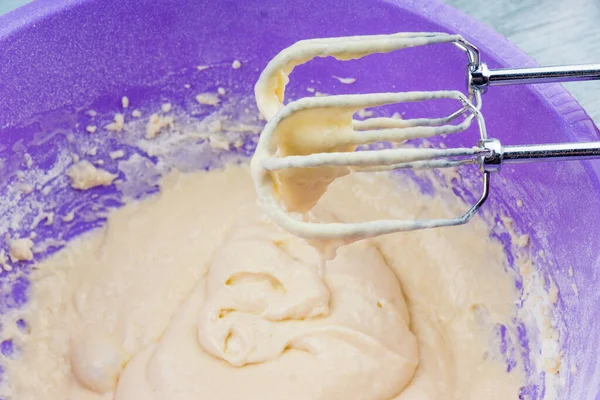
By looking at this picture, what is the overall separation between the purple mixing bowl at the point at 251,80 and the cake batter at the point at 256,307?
0.08 m

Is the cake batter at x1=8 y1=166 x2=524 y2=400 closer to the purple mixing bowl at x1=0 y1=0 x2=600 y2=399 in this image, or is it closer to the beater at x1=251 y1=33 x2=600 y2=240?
the purple mixing bowl at x1=0 y1=0 x2=600 y2=399

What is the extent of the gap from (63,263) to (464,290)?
0.79 m

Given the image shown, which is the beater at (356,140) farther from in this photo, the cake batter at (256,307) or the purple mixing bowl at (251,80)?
the cake batter at (256,307)

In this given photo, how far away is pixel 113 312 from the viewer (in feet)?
4.04

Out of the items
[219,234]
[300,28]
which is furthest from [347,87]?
[219,234]

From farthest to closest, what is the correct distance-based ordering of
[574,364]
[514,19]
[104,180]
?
1. [514,19]
2. [104,180]
3. [574,364]

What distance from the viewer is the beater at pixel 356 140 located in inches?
27.6

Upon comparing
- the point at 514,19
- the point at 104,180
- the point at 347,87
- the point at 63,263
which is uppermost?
the point at 514,19

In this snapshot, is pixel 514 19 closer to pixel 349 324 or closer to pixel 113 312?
pixel 349 324

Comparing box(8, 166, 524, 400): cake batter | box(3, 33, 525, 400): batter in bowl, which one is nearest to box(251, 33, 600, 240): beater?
box(3, 33, 525, 400): batter in bowl

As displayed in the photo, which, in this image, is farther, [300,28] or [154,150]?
[154,150]

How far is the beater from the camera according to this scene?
702 mm

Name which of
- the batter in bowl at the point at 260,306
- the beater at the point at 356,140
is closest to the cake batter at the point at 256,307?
the batter in bowl at the point at 260,306

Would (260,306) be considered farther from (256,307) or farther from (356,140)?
(356,140)
